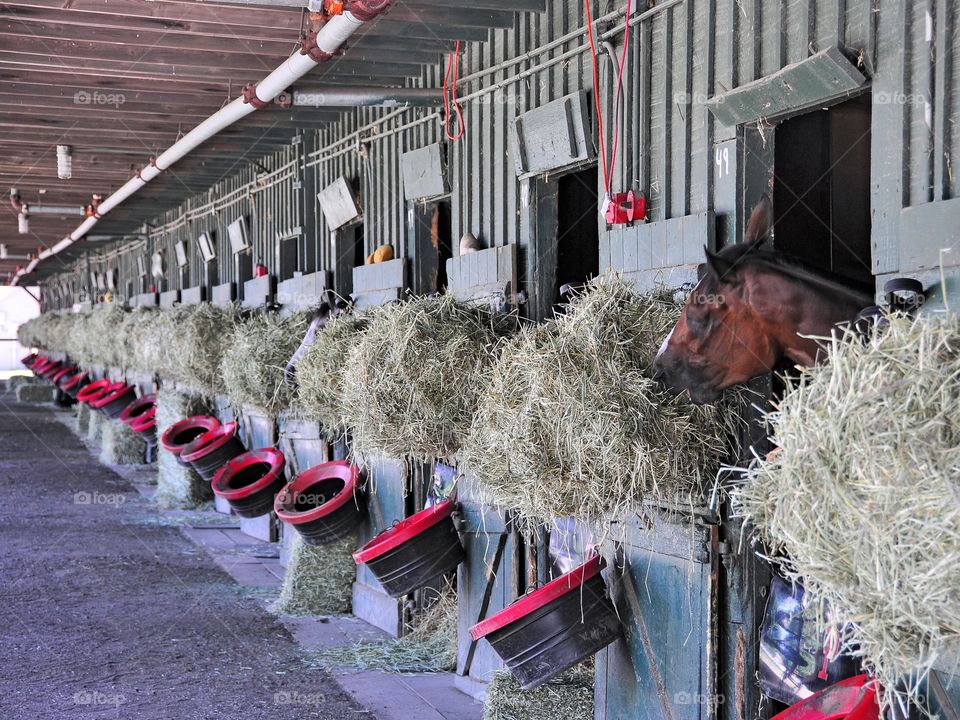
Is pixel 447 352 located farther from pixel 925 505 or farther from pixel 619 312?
pixel 925 505

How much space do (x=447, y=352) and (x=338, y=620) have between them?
252 centimetres

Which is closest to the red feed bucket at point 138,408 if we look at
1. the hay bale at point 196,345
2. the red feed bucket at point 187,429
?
the hay bale at point 196,345

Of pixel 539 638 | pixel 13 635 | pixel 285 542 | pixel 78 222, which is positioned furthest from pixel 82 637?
pixel 78 222

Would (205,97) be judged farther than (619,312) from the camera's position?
Yes

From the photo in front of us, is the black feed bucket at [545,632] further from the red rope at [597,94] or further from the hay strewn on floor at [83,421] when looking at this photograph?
the hay strewn on floor at [83,421]

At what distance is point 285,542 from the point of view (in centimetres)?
794

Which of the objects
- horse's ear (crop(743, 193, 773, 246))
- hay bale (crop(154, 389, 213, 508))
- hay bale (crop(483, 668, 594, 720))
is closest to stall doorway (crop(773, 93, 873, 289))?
horse's ear (crop(743, 193, 773, 246))

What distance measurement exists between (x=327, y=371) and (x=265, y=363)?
2.03 metres

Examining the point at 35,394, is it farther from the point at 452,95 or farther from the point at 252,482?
the point at 452,95

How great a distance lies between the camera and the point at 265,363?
7562 mm

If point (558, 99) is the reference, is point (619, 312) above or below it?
Result: below

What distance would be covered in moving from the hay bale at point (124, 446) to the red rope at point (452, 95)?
381 inches

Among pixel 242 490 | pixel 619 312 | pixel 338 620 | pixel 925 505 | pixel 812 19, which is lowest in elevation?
pixel 338 620

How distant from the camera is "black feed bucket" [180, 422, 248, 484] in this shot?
8820 millimetres
